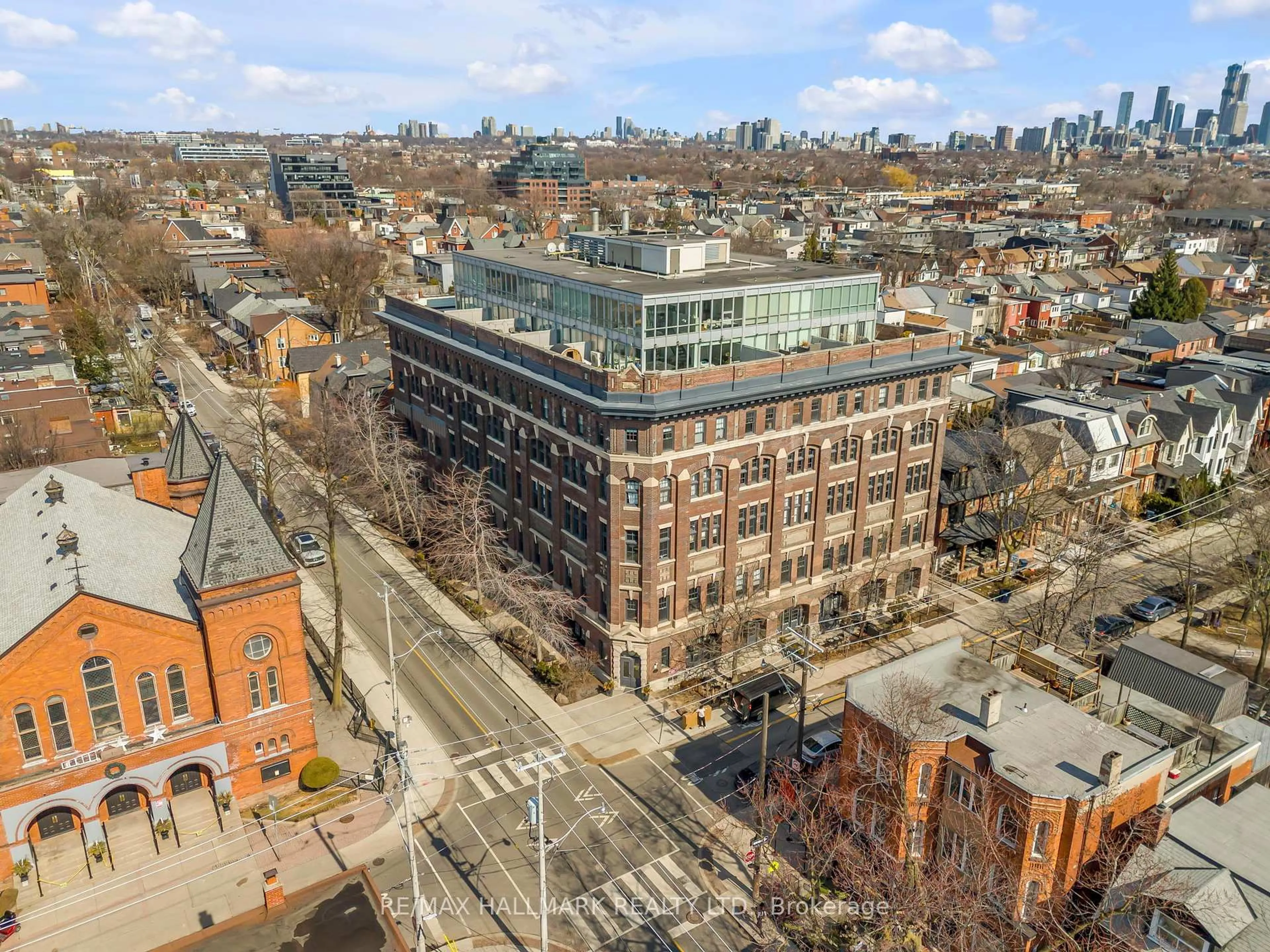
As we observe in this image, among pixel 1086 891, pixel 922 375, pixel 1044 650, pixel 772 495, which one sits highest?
pixel 922 375

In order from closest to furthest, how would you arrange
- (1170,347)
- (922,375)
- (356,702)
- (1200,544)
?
1. (356,702)
2. (922,375)
3. (1200,544)
4. (1170,347)

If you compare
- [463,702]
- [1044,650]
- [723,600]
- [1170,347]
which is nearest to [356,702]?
[463,702]

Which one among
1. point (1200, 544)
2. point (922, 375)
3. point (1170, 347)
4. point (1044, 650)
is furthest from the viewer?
point (1170, 347)

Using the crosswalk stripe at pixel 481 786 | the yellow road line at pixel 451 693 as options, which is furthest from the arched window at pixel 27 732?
the yellow road line at pixel 451 693

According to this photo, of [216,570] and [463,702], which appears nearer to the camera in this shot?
[216,570]

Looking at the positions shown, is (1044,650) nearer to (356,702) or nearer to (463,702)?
(463,702)

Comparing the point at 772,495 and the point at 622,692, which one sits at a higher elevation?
the point at 772,495

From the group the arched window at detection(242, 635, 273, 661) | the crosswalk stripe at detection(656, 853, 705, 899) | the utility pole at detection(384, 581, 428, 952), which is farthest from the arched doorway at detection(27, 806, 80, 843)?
the crosswalk stripe at detection(656, 853, 705, 899)

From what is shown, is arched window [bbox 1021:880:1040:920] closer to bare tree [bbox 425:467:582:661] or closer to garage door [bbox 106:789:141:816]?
bare tree [bbox 425:467:582:661]
